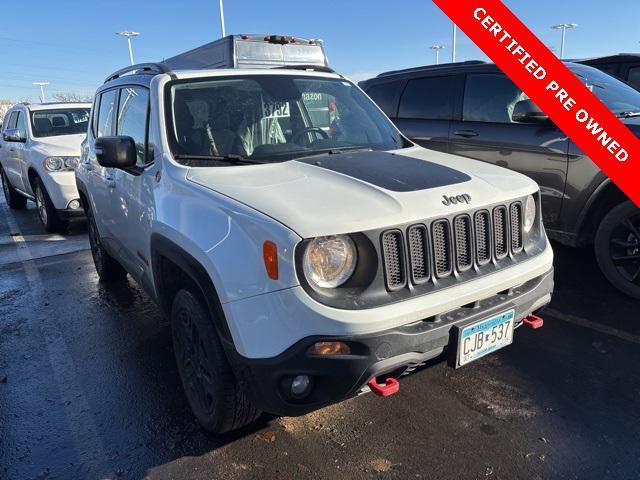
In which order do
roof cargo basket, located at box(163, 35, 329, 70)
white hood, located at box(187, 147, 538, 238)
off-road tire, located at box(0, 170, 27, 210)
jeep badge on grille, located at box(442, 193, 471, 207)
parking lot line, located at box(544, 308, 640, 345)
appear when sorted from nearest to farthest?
white hood, located at box(187, 147, 538, 238), jeep badge on grille, located at box(442, 193, 471, 207), parking lot line, located at box(544, 308, 640, 345), roof cargo basket, located at box(163, 35, 329, 70), off-road tire, located at box(0, 170, 27, 210)

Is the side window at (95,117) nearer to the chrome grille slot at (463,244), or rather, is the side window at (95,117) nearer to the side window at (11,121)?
the chrome grille slot at (463,244)

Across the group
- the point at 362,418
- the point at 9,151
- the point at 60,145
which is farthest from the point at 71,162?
the point at 362,418

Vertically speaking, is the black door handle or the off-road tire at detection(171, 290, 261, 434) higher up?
the black door handle

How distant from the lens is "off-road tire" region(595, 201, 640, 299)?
Result: 406cm

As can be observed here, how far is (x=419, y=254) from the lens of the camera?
2.29m

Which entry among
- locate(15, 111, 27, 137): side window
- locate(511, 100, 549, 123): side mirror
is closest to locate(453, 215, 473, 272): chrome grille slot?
locate(511, 100, 549, 123): side mirror

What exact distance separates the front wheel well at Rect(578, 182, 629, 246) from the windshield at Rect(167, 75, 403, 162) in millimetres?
1857

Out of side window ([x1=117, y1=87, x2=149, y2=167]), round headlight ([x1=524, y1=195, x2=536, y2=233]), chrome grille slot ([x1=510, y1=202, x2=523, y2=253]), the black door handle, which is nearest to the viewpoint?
chrome grille slot ([x1=510, y1=202, x2=523, y2=253])

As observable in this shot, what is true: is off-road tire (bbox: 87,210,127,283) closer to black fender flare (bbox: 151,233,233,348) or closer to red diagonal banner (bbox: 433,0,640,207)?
black fender flare (bbox: 151,233,233,348)

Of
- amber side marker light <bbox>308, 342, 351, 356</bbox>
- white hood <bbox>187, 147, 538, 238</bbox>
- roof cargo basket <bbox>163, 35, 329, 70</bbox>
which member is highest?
roof cargo basket <bbox>163, 35, 329, 70</bbox>

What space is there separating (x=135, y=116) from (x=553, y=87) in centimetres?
373

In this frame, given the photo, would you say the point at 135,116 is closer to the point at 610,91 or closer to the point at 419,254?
the point at 419,254

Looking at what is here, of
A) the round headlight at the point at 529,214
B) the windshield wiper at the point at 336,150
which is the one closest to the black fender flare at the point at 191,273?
the windshield wiper at the point at 336,150

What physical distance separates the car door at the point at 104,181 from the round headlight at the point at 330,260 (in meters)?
2.34
